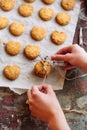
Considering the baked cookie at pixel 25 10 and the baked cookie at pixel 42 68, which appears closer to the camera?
the baked cookie at pixel 42 68

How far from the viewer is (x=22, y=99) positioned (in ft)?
4.49

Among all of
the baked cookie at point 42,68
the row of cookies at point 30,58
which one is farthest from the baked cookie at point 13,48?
the baked cookie at point 42,68

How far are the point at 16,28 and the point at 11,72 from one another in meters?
0.22

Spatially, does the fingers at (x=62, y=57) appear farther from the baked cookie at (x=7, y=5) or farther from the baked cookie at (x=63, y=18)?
the baked cookie at (x=7, y=5)

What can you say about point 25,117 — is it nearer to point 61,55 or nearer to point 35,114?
point 35,114

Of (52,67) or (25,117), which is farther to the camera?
(52,67)

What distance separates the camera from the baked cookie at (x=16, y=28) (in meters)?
1.49

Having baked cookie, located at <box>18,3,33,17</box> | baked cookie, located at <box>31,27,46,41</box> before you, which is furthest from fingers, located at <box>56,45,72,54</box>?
baked cookie, located at <box>18,3,33,17</box>

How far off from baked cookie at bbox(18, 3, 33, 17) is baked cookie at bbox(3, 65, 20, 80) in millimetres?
285

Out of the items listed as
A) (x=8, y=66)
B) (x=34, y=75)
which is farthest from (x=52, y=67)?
(x=8, y=66)

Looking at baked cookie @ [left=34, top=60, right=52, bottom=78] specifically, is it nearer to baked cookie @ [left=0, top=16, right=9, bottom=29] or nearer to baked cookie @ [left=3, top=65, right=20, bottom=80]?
baked cookie @ [left=3, top=65, right=20, bottom=80]

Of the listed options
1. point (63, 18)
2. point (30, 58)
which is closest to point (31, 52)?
point (30, 58)

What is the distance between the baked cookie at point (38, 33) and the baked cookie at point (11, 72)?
0.18m

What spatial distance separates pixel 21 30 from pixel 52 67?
228 millimetres
